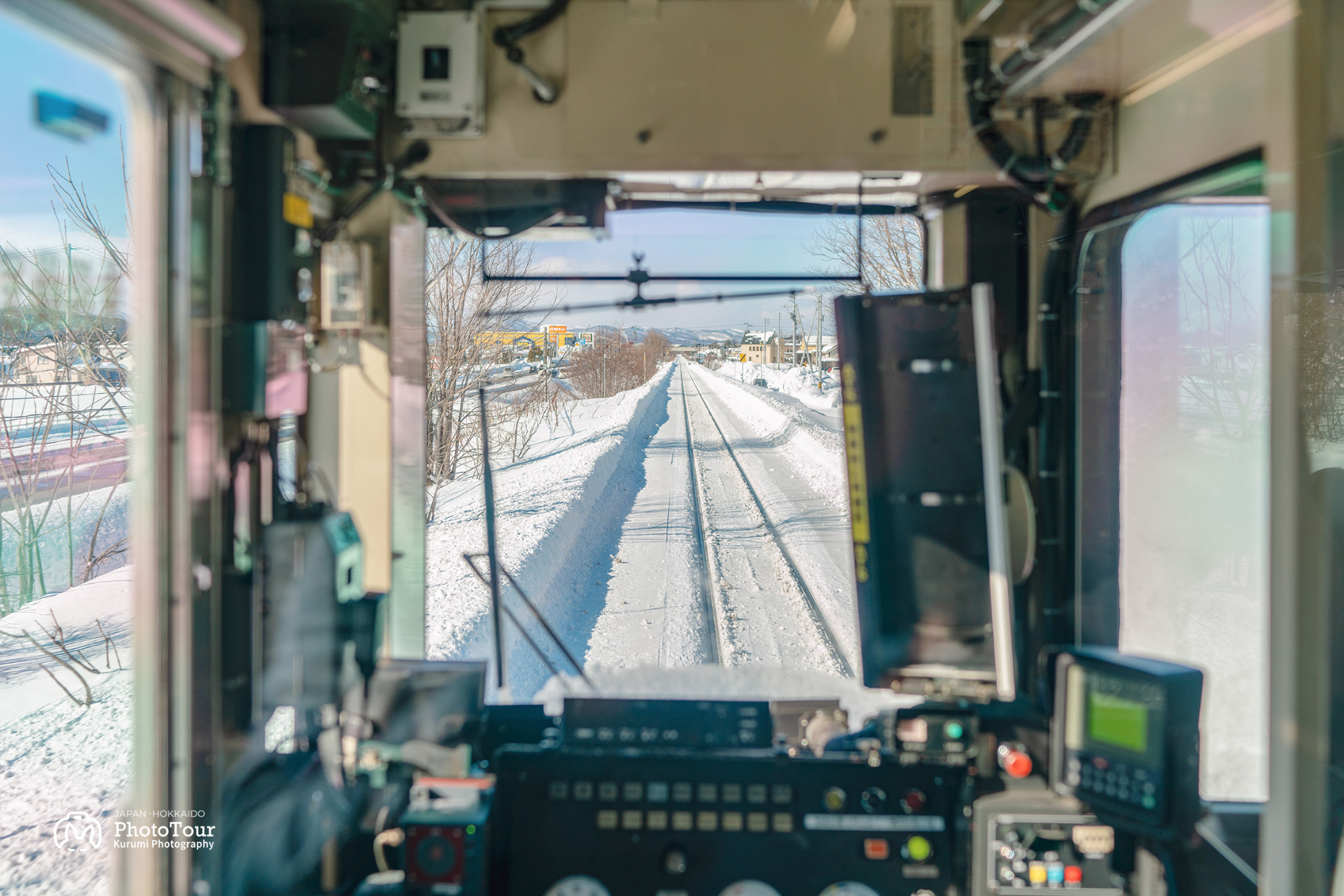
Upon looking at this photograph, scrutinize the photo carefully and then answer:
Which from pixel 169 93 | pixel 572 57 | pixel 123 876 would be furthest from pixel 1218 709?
pixel 169 93

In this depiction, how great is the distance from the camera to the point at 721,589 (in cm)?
610

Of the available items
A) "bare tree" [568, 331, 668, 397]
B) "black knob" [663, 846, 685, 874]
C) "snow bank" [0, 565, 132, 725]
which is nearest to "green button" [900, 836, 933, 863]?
"black knob" [663, 846, 685, 874]

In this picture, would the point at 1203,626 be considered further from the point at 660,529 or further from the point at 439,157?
the point at 660,529

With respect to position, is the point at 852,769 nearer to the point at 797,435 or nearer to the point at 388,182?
the point at 388,182

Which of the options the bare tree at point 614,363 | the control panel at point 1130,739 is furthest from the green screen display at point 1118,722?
the bare tree at point 614,363

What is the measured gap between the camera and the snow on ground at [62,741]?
101 inches

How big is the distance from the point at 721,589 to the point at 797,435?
923 cm

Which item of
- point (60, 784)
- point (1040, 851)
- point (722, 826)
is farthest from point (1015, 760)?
point (60, 784)

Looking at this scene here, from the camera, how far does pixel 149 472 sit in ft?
6.10

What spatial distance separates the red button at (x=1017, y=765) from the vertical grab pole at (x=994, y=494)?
189mm

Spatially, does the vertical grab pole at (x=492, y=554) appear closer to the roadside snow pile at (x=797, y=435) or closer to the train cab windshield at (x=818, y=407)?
the train cab windshield at (x=818, y=407)

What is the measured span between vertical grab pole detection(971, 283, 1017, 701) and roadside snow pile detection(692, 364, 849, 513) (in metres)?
3.45

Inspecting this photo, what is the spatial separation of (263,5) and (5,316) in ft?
7.18

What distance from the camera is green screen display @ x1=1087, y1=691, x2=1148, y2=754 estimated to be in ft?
6.14
